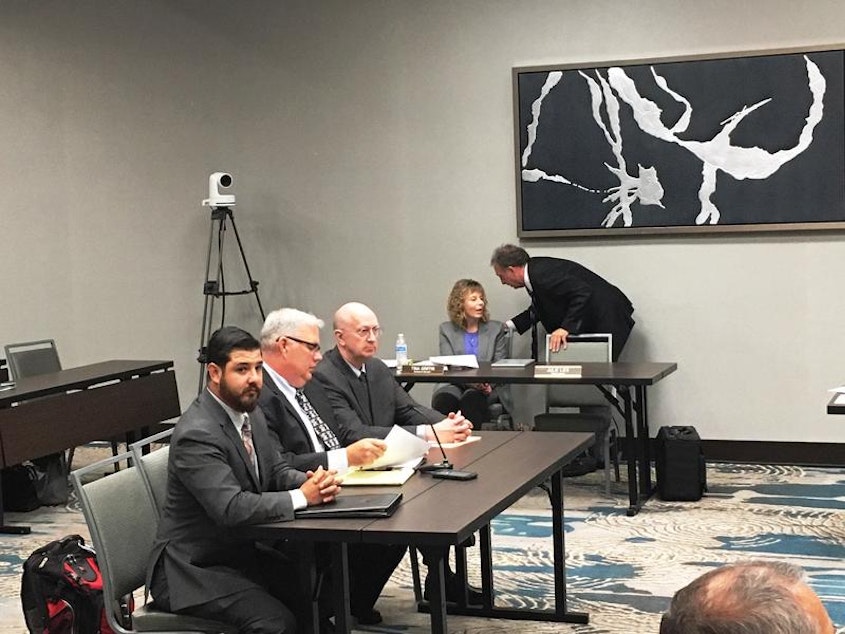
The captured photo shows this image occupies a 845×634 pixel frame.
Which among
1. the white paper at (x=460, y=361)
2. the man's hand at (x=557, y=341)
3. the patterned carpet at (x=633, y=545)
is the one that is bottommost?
the patterned carpet at (x=633, y=545)

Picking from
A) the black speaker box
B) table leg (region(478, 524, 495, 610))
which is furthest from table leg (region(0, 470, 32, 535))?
the black speaker box

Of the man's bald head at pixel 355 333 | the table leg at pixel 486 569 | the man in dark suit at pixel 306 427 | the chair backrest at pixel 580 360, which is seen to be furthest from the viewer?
the chair backrest at pixel 580 360

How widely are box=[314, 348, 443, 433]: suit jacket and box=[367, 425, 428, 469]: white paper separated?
69 centimetres

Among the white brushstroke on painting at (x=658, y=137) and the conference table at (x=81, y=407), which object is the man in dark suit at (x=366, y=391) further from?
the white brushstroke on painting at (x=658, y=137)

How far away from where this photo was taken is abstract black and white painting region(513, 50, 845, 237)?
7449 mm

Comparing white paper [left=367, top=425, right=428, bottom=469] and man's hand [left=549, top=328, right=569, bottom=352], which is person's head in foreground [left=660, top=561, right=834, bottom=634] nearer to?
white paper [left=367, top=425, right=428, bottom=469]

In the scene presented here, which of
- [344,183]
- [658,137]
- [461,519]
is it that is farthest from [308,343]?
[344,183]

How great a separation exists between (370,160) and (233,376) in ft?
16.1

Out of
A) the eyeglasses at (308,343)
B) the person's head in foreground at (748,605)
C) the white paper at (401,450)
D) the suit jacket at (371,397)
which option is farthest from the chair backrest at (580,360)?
the person's head in foreground at (748,605)

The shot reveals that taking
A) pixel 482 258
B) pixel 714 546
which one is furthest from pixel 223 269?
pixel 714 546

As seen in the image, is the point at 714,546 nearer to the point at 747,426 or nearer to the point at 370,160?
the point at 747,426

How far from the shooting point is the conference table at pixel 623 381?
647 cm

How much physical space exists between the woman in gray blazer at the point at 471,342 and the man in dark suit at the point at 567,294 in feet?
0.86

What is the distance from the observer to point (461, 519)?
3531 millimetres
